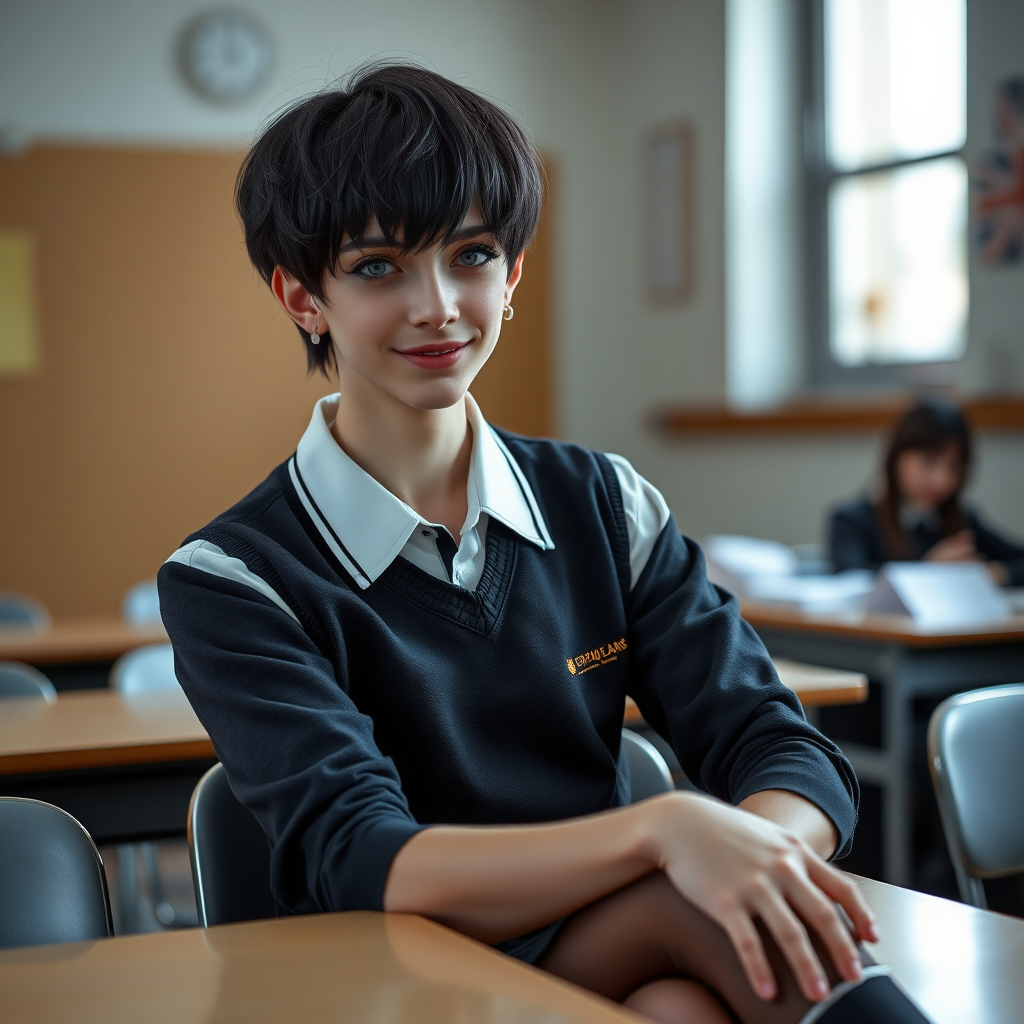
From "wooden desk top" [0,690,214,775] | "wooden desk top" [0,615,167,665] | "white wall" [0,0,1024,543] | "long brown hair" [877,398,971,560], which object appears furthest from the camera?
"white wall" [0,0,1024,543]

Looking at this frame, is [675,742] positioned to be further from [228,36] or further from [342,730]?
[228,36]

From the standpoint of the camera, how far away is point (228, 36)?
16.3 feet

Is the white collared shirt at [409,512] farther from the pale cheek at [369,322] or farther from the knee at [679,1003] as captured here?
the knee at [679,1003]

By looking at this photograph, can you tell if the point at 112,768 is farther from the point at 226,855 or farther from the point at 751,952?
the point at 751,952

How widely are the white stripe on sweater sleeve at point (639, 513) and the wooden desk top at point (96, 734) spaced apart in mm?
708

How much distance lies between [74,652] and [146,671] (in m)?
0.51

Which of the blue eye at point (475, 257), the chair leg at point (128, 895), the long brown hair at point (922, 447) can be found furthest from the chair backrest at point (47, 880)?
the long brown hair at point (922, 447)

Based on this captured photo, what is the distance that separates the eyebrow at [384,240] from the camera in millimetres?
1117

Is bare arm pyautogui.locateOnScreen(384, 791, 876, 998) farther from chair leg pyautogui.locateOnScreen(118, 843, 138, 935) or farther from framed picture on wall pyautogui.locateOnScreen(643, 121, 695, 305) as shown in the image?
framed picture on wall pyautogui.locateOnScreen(643, 121, 695, 305)

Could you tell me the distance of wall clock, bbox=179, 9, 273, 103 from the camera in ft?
16.1

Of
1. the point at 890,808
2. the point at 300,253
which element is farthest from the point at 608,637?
the point at 890,808

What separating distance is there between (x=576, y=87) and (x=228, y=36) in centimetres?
140

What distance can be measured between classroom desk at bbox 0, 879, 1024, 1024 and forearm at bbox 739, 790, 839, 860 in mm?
92

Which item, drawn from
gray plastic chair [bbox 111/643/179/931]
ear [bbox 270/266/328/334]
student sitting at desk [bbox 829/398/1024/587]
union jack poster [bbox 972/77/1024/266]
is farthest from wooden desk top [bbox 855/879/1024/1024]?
union jack poster [bbox 972/77/1024/266]
